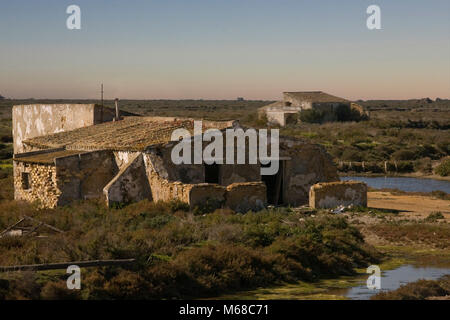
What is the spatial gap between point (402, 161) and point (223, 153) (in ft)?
81.9

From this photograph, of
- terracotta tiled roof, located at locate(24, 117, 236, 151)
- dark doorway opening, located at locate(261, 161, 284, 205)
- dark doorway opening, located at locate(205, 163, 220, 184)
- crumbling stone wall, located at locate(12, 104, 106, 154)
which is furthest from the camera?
crumbling stone wall, located at locate(12, 104, 106, 154)

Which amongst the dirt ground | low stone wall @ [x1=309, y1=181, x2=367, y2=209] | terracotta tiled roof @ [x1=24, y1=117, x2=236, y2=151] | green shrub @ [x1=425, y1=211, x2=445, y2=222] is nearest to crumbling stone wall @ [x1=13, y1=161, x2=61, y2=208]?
terracotta tiled roof @ [x1=24, y1=117, x2=236, y2=151]

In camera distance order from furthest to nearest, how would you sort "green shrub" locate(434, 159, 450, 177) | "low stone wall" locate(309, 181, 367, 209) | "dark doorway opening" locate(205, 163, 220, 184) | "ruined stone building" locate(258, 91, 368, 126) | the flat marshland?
"ruined stone building" locate(258, 91, 368, 126) → "green shrub" locate(434, 159, 450, 177) → "dark doorway opening" locate(205, 163, 220, 184) → "low stone wall" locate(309, 181, 367, 209) → the flat marshland

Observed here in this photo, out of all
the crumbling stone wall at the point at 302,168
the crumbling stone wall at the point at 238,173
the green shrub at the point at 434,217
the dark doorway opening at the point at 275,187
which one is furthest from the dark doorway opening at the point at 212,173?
the green shrub at the point at 434,217

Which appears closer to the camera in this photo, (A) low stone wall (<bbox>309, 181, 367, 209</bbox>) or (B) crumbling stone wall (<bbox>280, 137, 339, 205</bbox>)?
(A) low stone wall (<bbox>309, 181, 367, 209</bbox>)

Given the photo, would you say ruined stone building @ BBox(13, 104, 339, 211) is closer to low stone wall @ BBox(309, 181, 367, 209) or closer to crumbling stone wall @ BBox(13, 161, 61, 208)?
crumbling stone wall @ BBox(13, 161, 61, 208)

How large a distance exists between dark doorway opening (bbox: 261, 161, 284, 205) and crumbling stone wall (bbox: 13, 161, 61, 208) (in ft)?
20.9

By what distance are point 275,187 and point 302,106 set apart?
167ft

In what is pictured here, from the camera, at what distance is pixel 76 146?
71.2 ft

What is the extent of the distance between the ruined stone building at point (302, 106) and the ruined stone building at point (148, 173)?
151ft

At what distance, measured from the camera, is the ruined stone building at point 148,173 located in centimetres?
1909

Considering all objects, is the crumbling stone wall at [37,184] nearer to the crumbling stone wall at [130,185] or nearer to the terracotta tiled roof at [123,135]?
the crumbling stone wall at [130,185]

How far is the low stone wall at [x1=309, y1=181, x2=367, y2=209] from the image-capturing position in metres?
20.3
